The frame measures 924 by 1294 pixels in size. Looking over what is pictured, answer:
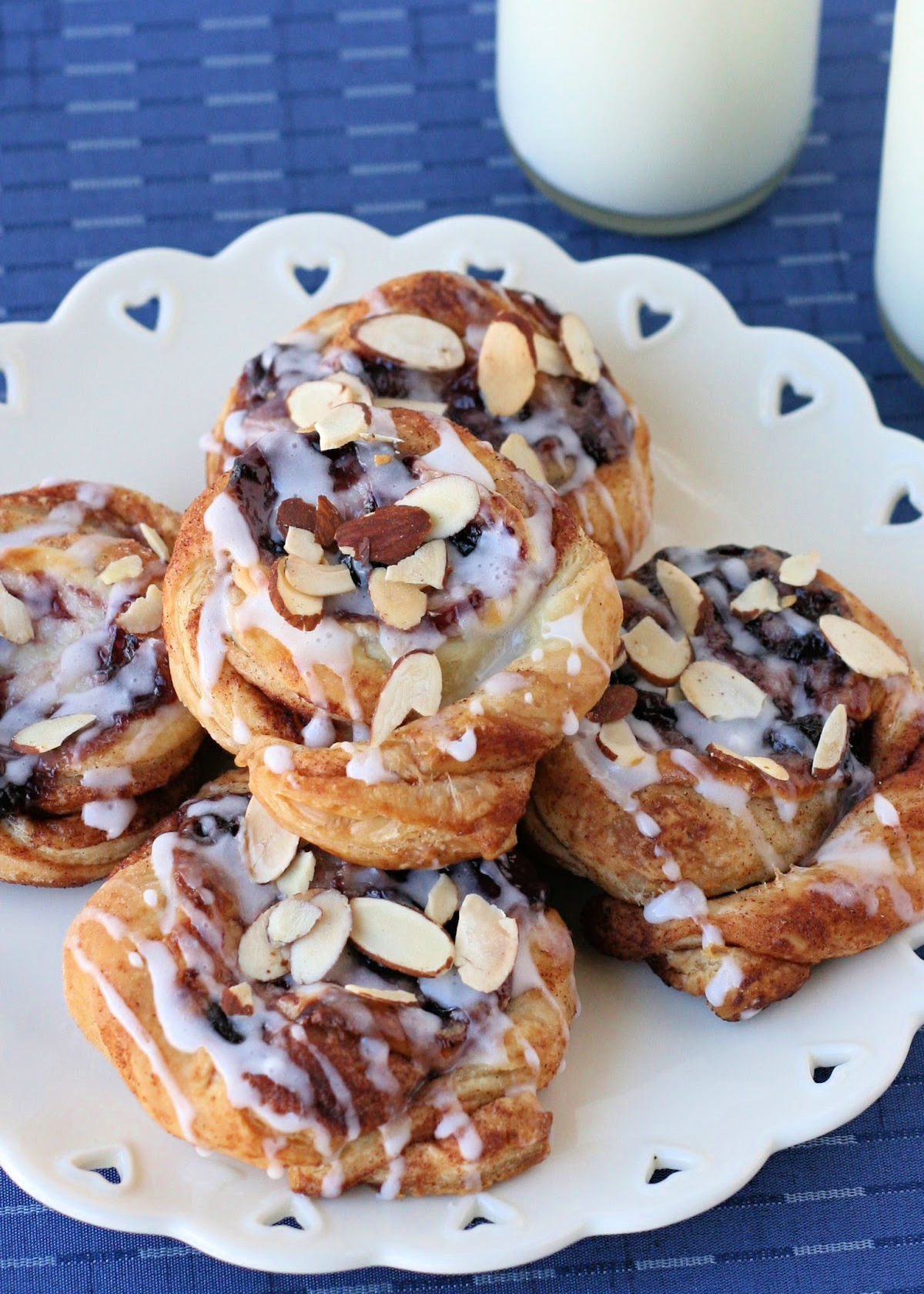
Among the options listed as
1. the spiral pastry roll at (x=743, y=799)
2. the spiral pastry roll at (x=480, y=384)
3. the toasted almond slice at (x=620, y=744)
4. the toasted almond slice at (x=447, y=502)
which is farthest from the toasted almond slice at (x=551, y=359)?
the toasted almond slice at (x=620, y=744)

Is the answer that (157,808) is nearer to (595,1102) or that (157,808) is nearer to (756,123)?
(595,1102)

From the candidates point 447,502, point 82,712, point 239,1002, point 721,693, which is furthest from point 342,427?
point 239,1002

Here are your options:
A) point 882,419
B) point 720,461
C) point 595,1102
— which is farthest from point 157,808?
point 882,419

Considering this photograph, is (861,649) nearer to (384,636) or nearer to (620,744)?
(620,744)

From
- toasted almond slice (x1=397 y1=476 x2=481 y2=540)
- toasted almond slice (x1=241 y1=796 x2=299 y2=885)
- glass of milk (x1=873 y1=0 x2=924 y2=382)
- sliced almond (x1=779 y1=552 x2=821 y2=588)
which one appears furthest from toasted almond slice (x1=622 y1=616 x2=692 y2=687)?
glass of milk (x1=873 y1=0 x2=924 y2=382)

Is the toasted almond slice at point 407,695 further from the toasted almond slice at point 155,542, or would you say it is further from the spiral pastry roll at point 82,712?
the toasted almond slice at point 155,542

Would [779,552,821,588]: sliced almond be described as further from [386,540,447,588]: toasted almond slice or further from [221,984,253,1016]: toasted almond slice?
[221,984,253,1016]: toasted almond slice

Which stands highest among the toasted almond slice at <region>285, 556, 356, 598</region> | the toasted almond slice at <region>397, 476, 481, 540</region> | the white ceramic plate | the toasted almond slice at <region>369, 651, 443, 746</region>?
the toasted almond slice at <region>397, 476, 481, 540</region>
